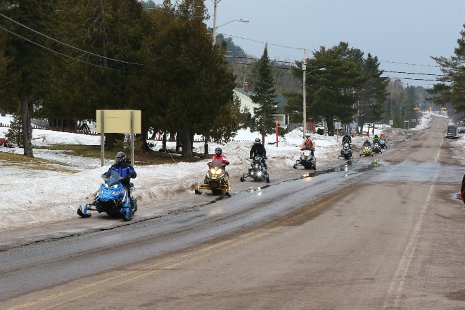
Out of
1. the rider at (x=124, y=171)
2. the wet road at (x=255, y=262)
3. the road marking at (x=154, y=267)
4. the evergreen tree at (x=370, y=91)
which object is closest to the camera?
the road marking at (x=154, y=267)

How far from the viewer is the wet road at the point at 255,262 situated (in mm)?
8031

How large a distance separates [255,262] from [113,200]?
6.45 metres

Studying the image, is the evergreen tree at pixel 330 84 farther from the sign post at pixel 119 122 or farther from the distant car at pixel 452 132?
the sign post at pixel 119 122

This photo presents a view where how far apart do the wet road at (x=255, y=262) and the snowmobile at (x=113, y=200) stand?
65cm

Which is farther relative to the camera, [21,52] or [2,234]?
[21,52]

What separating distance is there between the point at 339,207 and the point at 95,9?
3064 centimetres

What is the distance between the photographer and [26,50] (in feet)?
130

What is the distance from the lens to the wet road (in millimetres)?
8031

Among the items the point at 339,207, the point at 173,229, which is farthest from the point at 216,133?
the point at 173,229

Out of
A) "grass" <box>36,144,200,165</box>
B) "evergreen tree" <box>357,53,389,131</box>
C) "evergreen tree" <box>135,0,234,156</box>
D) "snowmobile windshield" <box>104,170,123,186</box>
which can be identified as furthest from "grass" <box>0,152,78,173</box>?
"evergreen tree" <box>357,53,389,131</box>

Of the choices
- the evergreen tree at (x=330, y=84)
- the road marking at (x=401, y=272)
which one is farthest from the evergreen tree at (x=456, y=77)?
the road marking at (x=401, y=272)

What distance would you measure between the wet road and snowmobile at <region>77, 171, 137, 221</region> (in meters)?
0.65

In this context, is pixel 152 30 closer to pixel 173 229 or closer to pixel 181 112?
pixel 181 112

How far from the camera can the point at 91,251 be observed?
Result: 11.7m
